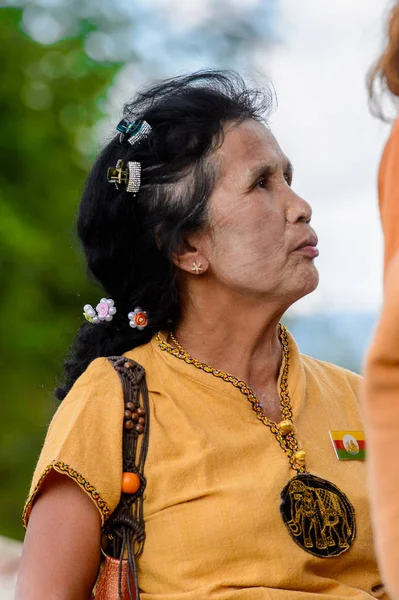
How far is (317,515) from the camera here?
8.13 feet

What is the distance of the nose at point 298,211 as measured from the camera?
2.71m

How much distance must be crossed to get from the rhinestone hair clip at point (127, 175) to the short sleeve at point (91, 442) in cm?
54

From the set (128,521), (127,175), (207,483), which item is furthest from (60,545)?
(127,175)

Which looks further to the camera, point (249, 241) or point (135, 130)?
point (135, 130)

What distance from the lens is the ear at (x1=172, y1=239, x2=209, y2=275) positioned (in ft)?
9.09

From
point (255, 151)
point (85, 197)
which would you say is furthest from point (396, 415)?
point (85, 197)

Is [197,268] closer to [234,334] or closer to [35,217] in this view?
[234,334]

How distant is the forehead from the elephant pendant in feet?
2.80

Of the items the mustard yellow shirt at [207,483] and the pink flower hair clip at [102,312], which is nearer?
the mustard yellow shirt at [207,483]

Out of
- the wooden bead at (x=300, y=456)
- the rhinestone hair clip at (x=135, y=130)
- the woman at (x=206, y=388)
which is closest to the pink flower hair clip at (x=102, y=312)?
the woman at (x=206, y=388)

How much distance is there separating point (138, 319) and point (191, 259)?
0.23 meters

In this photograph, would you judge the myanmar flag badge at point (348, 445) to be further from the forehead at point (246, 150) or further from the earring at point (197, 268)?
the forehead at point (246, 150)

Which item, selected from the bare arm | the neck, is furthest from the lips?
the bare arm

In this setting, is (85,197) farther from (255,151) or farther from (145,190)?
(255,151)
